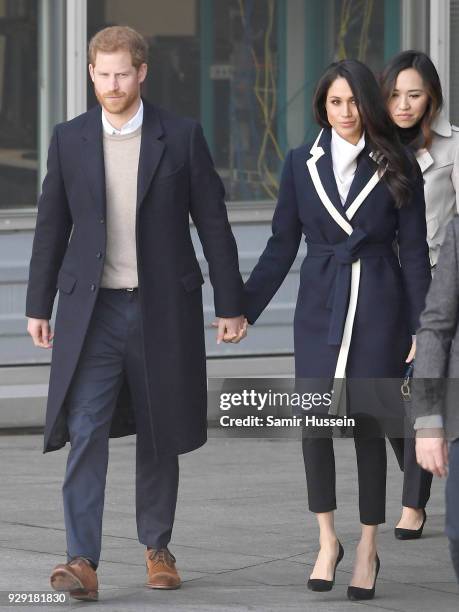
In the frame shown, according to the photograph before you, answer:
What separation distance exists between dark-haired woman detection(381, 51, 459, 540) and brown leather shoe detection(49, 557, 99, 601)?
5.25 ft

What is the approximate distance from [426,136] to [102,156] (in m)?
1.58

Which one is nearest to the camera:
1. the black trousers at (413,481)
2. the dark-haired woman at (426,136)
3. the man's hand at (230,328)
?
the man's hand at (230,328)

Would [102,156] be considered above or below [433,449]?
above

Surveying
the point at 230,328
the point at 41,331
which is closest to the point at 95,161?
the point at 41,331

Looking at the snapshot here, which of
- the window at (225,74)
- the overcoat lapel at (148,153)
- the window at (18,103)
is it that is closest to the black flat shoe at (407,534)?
the overcoat lapel at (148,153)

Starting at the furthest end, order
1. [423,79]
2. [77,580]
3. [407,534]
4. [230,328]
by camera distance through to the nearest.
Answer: [407,534] → [423,79] → [230,328] → [77,580]

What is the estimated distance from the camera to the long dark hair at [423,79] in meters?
7.07

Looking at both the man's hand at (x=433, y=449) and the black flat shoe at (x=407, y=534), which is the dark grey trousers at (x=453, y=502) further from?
→ the black flat shoe at (x=407, y=534)

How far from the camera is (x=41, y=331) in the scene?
6.22 meters

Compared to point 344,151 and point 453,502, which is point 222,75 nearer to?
point 344,151

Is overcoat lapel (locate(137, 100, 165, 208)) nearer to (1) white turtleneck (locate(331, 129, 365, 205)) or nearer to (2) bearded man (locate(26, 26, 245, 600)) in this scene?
(2) bearded man (locate(26, 26, 245, 600))

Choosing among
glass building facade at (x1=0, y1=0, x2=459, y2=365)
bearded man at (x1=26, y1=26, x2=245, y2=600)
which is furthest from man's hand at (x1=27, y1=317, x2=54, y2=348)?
glass building facade at (x1=0, y1=0, x2=459, y2=365)

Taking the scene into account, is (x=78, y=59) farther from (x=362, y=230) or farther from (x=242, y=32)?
(x=362, y=230)

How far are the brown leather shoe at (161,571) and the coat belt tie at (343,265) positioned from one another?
3.10 feet
